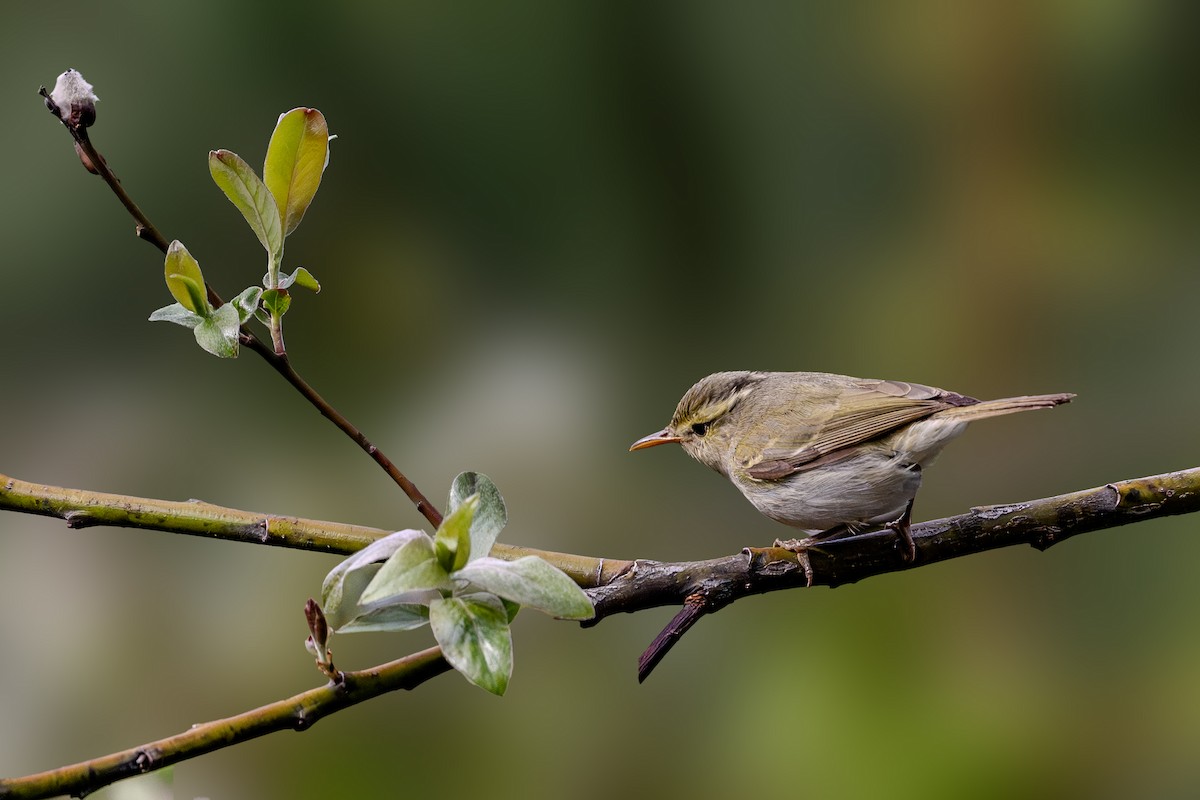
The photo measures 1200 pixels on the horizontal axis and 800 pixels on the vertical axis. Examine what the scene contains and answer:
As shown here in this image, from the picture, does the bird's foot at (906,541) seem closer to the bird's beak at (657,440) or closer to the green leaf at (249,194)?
the bird's beak at (657,440)

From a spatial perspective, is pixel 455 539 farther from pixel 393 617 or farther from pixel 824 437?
pixel 824 437

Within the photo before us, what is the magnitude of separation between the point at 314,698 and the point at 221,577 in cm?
81

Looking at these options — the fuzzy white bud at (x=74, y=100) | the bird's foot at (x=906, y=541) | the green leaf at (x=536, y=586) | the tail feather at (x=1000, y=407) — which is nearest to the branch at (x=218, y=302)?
the fuzzy white bud at (x=74, y=100)

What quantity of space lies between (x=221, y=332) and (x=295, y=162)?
0.11 metres

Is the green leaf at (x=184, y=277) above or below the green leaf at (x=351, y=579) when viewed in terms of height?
above

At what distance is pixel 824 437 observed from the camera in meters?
1.04

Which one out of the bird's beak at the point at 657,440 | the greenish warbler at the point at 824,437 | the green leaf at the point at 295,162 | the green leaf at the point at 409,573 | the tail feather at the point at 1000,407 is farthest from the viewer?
the bird's beak at the point at 657,440

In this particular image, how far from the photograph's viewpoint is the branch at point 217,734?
1.58 ft

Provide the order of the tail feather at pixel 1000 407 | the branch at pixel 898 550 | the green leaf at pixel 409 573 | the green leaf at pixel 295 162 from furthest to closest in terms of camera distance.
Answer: the tail feather at pixel 1000 407 < the branch at pixel 898 550 < the green leaf at pixel 295 162 < the green leaf at pixel 409 573

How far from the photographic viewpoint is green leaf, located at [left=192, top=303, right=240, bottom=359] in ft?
1.76

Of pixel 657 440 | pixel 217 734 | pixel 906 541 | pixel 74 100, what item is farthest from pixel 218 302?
pixel 657 440

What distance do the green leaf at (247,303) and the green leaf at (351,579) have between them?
152 mm

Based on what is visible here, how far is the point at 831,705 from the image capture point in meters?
1.21

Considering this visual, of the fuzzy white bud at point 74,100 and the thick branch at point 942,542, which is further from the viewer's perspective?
the thick branch at point 942,542
